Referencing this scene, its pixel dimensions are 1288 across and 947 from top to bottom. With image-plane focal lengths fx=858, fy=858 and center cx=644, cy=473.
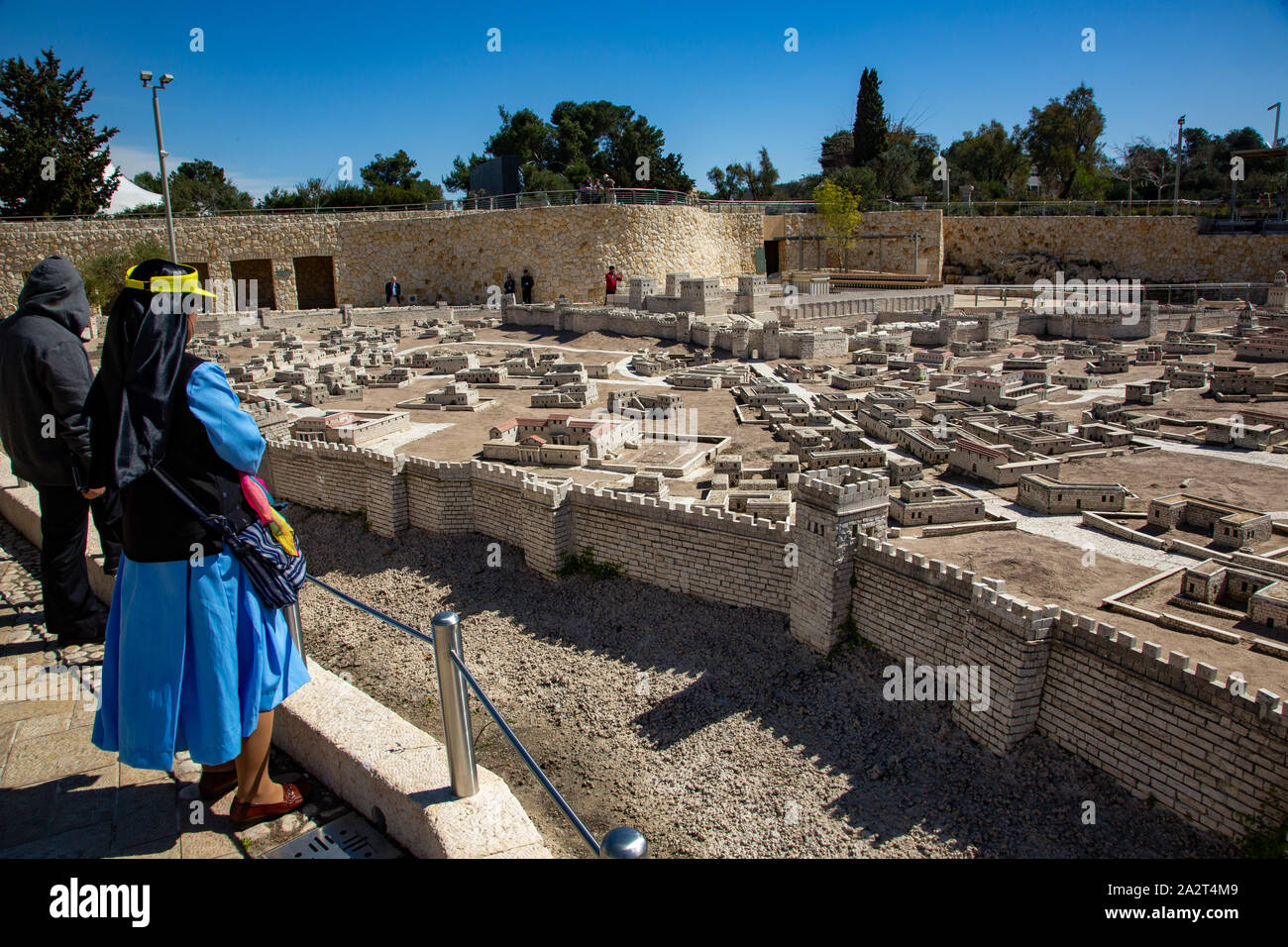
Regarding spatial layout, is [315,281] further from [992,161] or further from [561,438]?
[992,161]

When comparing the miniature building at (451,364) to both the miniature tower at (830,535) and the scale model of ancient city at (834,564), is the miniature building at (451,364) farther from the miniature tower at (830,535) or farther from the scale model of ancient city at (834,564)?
the miniature tower at (830,535)

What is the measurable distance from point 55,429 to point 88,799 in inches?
112

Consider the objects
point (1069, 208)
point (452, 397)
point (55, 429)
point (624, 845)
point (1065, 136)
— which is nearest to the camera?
point (624, 845)

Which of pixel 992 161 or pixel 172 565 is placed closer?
pixel 172 565

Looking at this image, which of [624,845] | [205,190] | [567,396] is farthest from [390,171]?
[624,845]

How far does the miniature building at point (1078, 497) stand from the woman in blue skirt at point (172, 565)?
490 inches

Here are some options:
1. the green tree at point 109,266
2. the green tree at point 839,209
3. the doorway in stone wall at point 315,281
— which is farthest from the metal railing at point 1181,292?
the green tree at point 109,266

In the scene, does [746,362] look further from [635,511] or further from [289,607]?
[289,607]

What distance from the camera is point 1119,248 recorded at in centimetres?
4612

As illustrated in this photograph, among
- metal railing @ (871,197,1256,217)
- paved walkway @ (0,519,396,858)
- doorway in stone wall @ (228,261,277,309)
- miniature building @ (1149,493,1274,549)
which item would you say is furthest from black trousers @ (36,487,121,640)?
metal railing @ (871,197,1256,217)

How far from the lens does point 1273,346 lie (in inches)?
1003

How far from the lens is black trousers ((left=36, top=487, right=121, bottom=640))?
5938 millimetres

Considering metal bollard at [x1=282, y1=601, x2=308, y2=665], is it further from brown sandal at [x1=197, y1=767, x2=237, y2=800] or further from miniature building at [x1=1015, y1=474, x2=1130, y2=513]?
miniature building at [x1=1015, y1=474, x2=1130, y2=513]

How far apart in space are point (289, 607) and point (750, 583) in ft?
26.6
